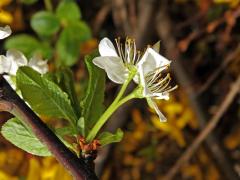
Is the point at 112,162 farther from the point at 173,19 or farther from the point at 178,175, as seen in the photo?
the point at 173,19

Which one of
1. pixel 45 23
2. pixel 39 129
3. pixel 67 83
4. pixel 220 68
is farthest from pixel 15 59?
pixel 220 68

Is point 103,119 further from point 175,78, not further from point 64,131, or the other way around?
point 175,78

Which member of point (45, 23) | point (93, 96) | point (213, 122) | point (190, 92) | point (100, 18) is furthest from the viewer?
point (100, 18)

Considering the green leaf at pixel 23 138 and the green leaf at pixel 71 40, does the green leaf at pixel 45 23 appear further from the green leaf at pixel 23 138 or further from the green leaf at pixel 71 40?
the green leaf at pixel 23 138

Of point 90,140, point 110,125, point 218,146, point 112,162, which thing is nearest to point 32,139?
point 90,140

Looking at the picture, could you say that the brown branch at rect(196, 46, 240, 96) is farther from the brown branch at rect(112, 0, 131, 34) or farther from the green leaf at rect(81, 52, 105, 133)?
the green leaf at rect(81, 52, 105, 133)
